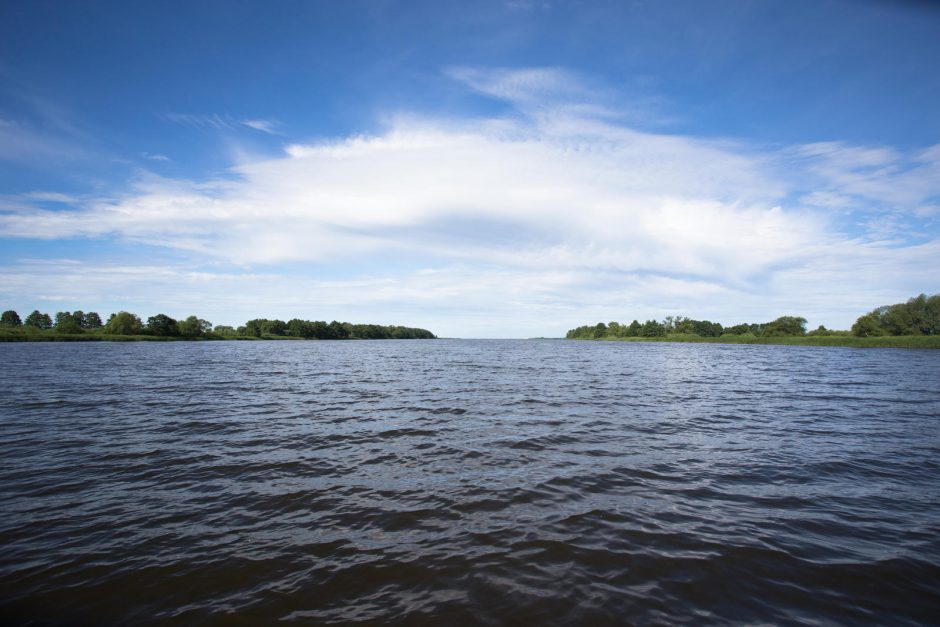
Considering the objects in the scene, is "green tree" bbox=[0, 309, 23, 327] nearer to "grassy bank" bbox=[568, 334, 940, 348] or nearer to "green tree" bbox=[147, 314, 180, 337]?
"green tree" bbox=[147, 314, 180, 337]

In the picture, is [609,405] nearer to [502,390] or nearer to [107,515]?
[502,390]

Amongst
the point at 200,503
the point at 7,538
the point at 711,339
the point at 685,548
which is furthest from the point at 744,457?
the point at 711,339

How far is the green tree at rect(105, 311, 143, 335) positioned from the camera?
509ft

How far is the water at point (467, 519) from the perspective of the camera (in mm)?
5730

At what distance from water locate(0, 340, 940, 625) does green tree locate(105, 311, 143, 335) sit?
180863 mm

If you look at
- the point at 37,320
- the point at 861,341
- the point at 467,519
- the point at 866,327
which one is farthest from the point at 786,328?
the point at 37,320

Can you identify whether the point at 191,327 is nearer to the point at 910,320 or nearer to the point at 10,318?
the point at 10,318

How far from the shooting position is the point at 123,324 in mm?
155125

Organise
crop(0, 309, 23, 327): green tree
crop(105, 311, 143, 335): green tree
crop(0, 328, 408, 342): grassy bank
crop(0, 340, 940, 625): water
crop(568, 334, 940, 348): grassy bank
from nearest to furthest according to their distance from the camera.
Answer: crop(0, 340, 940, 625): water, crop(568, 334, 940, 348): grassy bank, crop(0, 328, 408, 342): grassy bank, crop(105, 311, 143, 335): green tree, crop(0, 309, 23, 327): green tree

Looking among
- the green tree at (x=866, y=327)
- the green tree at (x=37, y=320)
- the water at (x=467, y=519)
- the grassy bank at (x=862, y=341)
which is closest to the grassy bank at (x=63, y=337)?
the green tree at (x=37, y=320)

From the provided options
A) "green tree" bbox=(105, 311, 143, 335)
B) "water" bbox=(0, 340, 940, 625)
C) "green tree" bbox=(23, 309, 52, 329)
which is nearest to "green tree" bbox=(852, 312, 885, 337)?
"water" bbox=(0, 340, 940, 625)

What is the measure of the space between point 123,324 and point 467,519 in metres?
202

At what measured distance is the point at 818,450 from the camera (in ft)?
44.8

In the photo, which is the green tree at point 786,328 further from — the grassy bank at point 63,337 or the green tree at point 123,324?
the green tree at point 123,324
